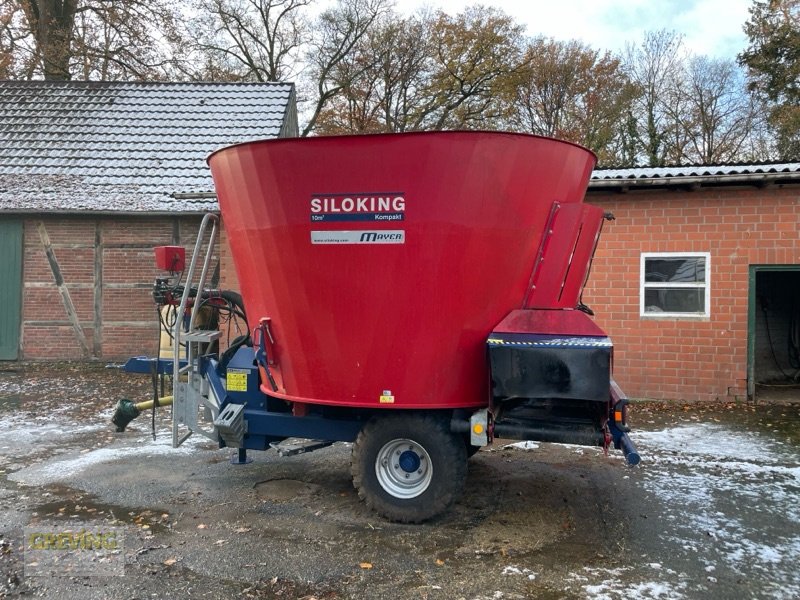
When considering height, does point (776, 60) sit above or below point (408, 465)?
above

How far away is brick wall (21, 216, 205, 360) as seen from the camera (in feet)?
37.8

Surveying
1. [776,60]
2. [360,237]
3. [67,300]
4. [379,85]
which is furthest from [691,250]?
[379,85]

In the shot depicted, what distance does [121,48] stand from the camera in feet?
65.9

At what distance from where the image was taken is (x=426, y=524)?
4.38 m

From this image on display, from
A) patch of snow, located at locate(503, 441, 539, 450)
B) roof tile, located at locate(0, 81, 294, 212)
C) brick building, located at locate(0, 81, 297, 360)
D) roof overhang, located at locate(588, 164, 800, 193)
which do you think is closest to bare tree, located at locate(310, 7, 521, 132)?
roof tile, located at locate(0, 81, 294, 212)

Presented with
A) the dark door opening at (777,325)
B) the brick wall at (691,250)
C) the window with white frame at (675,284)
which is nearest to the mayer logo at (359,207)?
the brick wall at (691,250)

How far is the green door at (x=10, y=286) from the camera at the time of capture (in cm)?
1151

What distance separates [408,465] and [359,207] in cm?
172

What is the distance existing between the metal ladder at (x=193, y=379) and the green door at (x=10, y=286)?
808cm

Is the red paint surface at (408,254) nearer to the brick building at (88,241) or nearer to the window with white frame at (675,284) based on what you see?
the window with white frame at (675,284)

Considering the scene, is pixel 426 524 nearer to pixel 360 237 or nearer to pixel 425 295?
pixel 425 295

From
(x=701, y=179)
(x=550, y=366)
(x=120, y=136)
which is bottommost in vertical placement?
(x=550, y=366)

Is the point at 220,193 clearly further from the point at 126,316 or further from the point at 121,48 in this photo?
the point at 121,48

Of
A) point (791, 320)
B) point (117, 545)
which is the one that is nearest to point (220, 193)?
point (117, 545)
